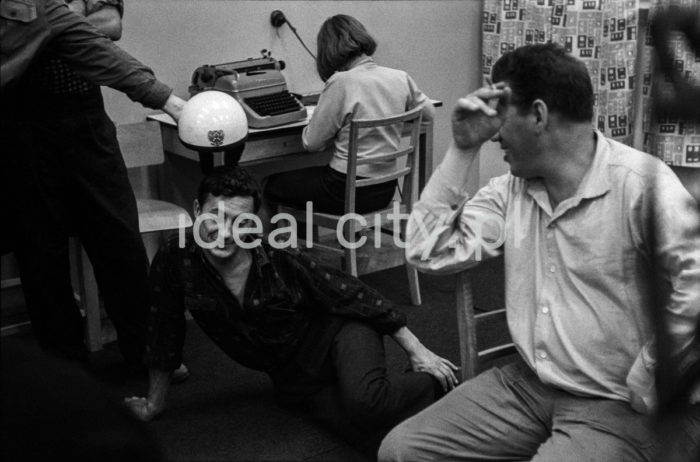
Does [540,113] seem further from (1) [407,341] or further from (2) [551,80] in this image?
(1) [407,341]

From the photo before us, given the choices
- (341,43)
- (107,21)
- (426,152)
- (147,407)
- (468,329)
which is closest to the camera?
(468,329)

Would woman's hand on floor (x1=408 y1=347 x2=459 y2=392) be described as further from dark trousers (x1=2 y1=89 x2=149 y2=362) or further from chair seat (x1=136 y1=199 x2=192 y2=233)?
chair seat (x1=136 y1=199 x2=192 y2=233)

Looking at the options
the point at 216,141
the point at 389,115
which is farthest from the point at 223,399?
the point at 389,115

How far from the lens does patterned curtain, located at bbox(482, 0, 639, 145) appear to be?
13.6 feet

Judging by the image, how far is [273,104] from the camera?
12.3 ft

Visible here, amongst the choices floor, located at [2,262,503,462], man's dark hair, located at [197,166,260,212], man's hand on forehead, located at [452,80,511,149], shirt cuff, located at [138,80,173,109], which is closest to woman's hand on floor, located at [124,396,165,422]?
floor, located at [2,262,503,462]

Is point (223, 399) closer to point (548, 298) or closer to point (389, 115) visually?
point (389, 115)

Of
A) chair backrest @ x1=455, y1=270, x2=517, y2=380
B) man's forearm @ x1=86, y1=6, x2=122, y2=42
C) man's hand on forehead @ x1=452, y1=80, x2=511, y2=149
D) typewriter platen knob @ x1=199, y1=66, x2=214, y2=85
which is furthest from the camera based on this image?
typewriter platen knob @ x1=199, y1=66, x2=214, y2=85

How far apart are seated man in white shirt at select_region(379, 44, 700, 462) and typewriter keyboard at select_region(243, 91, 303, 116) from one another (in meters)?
1.94

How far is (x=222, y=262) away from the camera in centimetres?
260

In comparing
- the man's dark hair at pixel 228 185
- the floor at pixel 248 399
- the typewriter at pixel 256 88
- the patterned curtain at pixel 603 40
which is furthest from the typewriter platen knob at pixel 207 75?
the patterned curtain at pixel 603 40

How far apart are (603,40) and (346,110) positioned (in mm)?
1503

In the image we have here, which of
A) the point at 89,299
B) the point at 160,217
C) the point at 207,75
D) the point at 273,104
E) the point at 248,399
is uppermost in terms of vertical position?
the point at 207,75

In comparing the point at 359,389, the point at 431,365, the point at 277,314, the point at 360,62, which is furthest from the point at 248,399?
the point at 360,62
